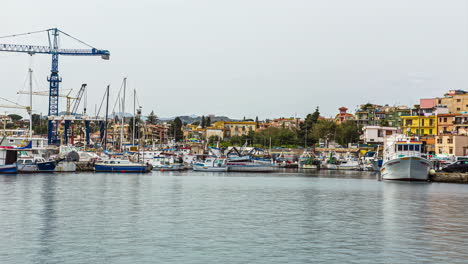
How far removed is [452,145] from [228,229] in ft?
290

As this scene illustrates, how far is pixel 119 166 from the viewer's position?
89.6 m

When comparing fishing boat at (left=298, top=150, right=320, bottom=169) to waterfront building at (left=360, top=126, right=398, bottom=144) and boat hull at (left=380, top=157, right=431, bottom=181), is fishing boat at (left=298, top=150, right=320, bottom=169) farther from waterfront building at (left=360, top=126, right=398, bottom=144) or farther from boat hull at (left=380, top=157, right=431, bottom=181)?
boat hull at (left=380, top=157, right=431, bottom=181)

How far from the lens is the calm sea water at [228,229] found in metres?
21.8

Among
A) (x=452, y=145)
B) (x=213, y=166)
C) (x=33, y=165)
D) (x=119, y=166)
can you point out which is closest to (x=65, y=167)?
(x=33, y=165)

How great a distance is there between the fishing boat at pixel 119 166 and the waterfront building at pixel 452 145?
199 feet

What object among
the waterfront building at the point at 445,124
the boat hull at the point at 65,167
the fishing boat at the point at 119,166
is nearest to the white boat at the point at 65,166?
the boat hull at the point at 65,167

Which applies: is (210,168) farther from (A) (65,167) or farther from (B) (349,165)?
(B) (349,165)

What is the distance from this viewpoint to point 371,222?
3166 cm

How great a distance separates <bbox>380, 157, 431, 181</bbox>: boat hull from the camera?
65531 mm

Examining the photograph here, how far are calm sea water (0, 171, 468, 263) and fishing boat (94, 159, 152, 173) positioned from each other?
4298cm

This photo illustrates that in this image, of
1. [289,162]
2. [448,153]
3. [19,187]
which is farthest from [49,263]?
[289,162]

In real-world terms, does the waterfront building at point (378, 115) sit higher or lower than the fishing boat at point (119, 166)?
higher

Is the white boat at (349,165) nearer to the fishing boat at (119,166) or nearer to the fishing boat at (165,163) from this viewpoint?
the fishing boat at (165,163)

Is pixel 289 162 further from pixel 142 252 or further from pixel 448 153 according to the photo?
pixel 142 252
